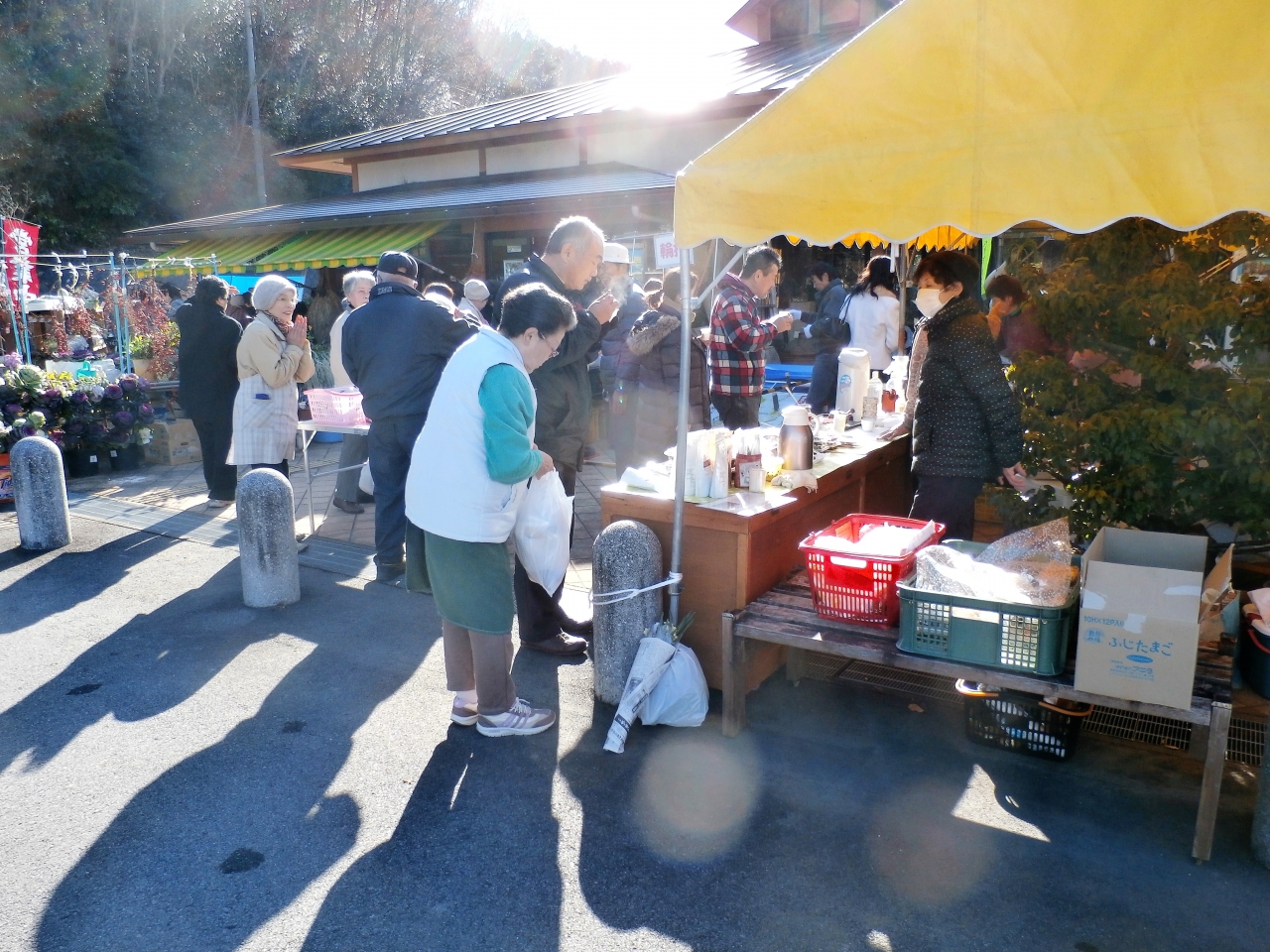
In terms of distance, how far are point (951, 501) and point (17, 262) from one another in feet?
39.3

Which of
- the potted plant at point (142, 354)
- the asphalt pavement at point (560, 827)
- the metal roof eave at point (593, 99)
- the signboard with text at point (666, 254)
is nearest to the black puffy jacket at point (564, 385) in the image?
the asphalt pavement at point (560, 827)

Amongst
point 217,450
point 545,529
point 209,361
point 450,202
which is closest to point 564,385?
point 545,529

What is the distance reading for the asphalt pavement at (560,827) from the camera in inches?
112

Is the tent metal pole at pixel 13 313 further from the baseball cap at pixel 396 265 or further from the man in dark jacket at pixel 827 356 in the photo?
the man in dark jacket at pixel 827 356

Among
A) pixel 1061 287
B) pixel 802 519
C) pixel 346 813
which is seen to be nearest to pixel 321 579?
pixel 346 813

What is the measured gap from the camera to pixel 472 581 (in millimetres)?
3725

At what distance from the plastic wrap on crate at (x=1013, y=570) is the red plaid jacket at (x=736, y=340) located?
Result: 2549mm

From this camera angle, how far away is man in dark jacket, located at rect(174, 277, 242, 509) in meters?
7.65

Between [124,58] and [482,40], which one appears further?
[482,40]

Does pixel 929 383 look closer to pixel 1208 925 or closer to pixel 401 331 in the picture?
pixel 1208 925

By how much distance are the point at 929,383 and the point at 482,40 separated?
4629 cm

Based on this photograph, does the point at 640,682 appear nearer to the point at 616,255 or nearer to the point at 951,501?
the point at 951,501

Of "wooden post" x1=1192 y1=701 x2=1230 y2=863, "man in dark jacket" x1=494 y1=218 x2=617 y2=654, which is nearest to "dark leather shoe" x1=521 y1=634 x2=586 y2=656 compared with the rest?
"man in dark jacket" x1=494 y1=218 x2=617 y2=654

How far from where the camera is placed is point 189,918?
2906 mm
